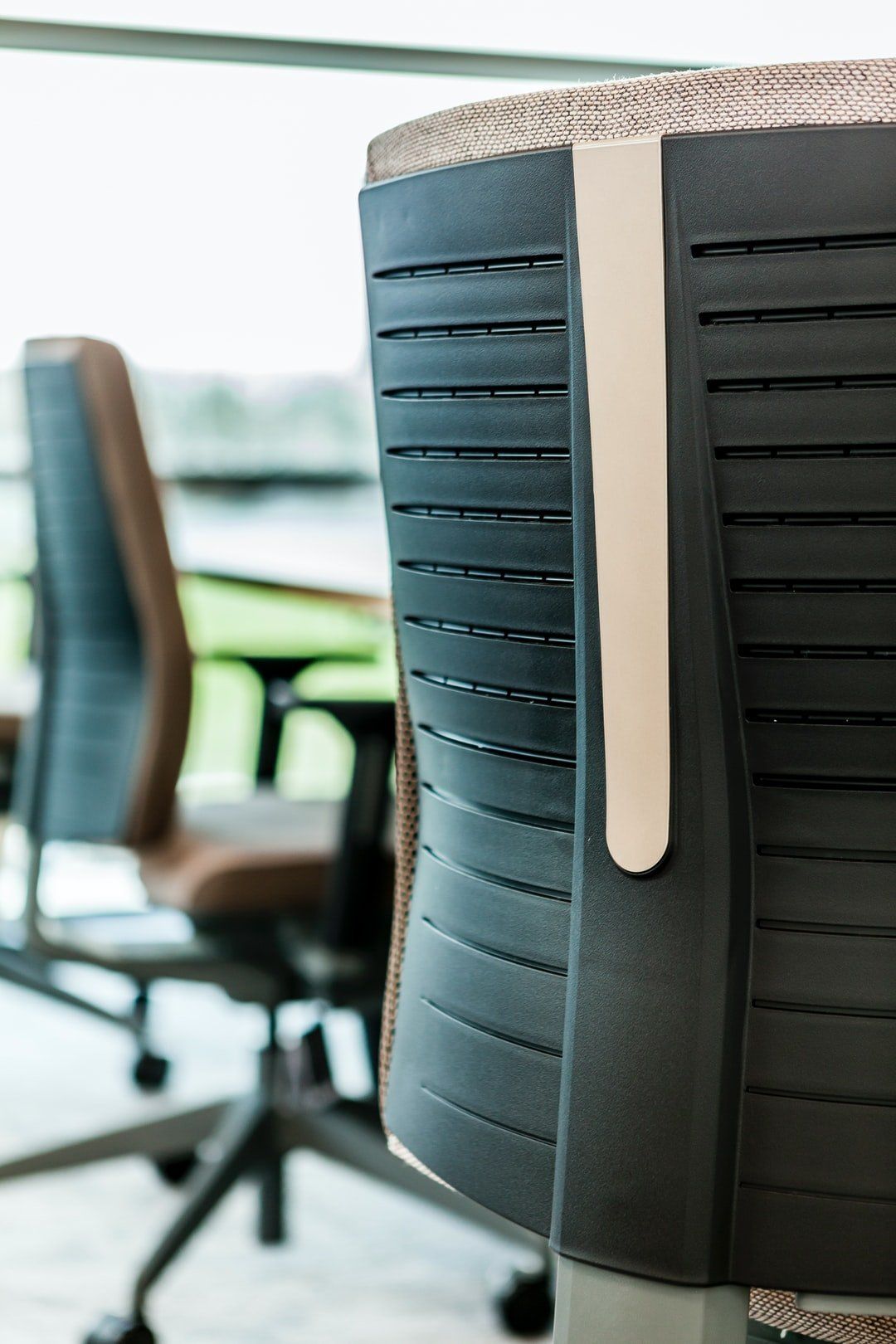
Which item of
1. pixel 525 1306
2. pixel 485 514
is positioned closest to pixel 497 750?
pixel 485 514

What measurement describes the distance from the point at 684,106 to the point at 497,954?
502mm

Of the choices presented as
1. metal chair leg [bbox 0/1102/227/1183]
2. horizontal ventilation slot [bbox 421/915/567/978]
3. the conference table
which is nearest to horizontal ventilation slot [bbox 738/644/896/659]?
horizontal ventilation slot [bbox 421/915/567/978]

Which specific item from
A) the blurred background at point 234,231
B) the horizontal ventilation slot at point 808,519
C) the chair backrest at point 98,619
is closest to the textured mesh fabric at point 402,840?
the horizontal ventilation slot at point 808,519

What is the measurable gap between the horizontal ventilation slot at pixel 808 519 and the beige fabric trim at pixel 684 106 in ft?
0.62

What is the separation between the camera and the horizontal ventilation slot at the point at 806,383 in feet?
2.41

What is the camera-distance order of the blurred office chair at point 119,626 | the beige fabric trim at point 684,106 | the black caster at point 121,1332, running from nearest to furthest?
the beige fabric trim at point 684,106 → the black caster at point 121,1332 → the blurred office chair at point 119,626

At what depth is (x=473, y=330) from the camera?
848 millimetres

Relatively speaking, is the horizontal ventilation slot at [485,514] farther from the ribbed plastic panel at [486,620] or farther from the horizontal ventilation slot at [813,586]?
the horizontal ventilation slot at [813,586]

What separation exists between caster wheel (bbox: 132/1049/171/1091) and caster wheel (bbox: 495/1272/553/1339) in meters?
1.00

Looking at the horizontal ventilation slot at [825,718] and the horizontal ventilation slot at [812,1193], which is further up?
the horizontal ventilation slot at [825,718]

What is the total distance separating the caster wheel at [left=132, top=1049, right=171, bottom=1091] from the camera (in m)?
2.67

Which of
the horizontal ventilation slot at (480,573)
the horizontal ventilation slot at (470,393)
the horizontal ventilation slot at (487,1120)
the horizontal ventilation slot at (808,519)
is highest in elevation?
the horizontal ventilation slot at (470,393)

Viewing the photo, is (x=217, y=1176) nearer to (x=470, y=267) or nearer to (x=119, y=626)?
(x=119, y=626)

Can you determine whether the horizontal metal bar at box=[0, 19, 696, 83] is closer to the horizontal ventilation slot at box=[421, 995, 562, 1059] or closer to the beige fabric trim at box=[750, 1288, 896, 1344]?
the horizontal ventilation slot at box=[421, 995, 562, 1059]
